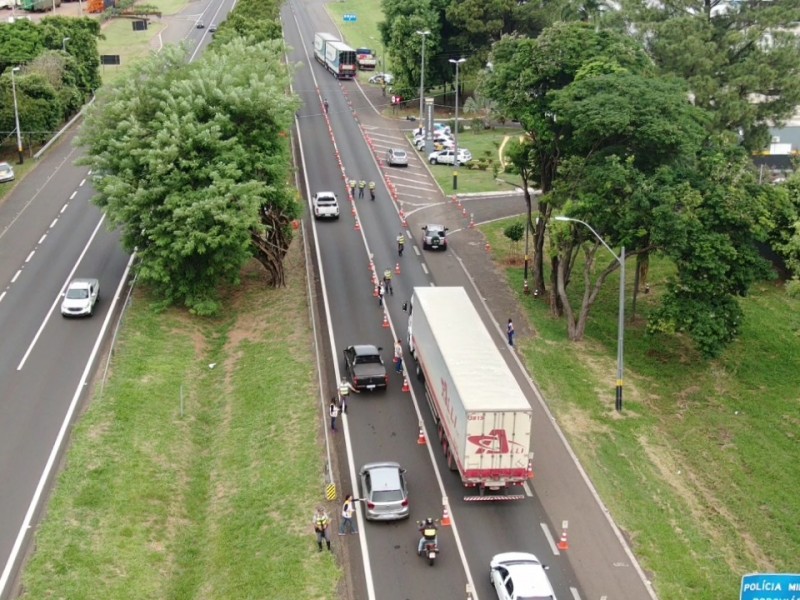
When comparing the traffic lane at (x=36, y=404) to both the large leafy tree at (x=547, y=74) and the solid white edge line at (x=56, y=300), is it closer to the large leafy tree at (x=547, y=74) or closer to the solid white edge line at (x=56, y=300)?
the solid white edge line at (x=56, y=300)

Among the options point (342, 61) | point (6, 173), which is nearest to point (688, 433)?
point (6, 173)

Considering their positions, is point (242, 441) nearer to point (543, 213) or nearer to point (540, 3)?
point (543, 213)

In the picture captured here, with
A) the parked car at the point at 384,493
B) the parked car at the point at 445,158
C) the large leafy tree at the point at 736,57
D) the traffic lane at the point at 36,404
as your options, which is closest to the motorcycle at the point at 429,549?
the parked car at the point at 384,493

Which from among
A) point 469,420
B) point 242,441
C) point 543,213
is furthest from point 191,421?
point 543,213

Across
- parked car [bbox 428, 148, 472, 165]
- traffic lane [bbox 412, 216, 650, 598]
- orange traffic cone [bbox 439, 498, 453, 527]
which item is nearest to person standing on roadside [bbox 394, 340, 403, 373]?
traffic lane [bbox 412, 216, 650, 598]

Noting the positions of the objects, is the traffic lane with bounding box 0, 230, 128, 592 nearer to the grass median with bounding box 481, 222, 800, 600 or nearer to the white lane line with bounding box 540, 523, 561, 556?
the white lane line with bounding box 540, 523, 561, 556

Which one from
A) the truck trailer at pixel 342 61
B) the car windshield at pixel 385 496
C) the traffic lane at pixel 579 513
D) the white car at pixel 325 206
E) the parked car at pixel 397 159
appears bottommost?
the traffic lane at pixel 579 513

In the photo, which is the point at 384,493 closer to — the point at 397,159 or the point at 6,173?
the point at 397,159
